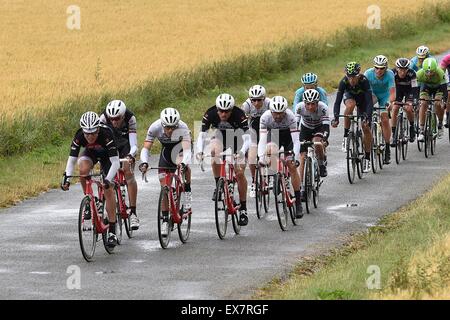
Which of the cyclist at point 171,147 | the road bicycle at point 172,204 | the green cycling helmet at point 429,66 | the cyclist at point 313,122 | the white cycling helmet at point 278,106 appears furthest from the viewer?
the green cycling helmet at point 429,66

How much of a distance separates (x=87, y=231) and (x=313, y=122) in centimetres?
568

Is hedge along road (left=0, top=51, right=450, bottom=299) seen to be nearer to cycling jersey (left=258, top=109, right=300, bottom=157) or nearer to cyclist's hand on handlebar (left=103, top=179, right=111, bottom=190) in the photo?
cyclist's hand on handlebar (left=103, top=179, right=111, bottom=190)

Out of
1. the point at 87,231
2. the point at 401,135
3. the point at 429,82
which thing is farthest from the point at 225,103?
the point at 429,82

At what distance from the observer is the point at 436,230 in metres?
16.0

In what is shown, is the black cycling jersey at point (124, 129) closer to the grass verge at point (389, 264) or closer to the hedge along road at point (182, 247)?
the hedge along road at point (182, 247)

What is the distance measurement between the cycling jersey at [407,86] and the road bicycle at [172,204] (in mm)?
8927

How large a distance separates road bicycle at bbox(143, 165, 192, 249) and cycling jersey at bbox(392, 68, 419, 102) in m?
8.93

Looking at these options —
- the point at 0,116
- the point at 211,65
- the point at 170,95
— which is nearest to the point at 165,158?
the point at 0,116

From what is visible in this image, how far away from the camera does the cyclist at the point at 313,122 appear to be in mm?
19078

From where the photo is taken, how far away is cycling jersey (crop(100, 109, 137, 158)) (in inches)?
677

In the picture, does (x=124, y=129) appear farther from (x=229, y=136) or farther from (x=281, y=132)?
(x=281, y=132)

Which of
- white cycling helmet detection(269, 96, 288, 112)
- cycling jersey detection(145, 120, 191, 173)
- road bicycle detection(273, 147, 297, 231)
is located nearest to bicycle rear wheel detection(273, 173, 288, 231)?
road bicycle detection(273, 147, 297, 231)

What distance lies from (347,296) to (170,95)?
20.5 m

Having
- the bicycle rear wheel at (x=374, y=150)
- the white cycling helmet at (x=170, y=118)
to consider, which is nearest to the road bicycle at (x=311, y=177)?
the white cycling helmet at (x=170, y=118)
